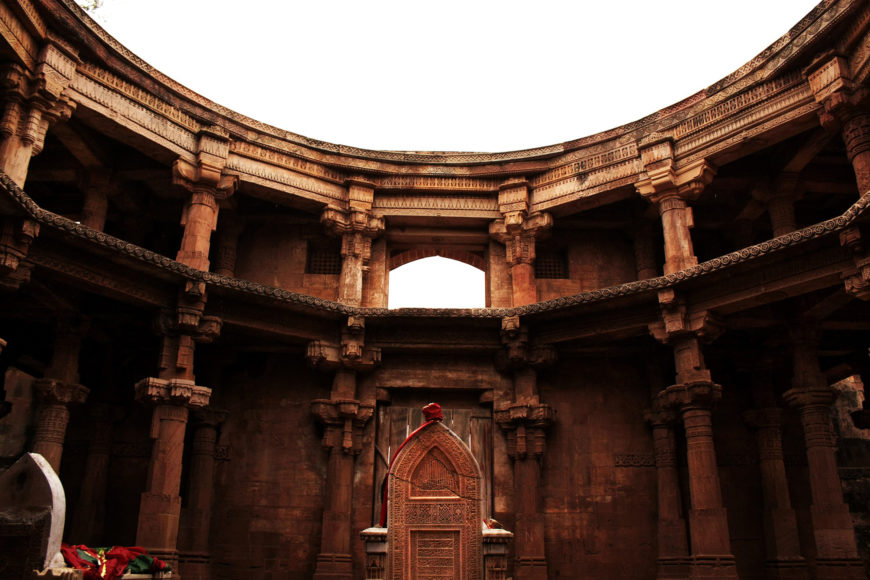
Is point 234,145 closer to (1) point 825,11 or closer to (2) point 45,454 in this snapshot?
(2) point 45,454

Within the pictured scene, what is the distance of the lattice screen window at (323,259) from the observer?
16.5 m

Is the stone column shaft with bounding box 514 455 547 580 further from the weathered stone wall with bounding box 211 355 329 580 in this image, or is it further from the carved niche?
the carved niche

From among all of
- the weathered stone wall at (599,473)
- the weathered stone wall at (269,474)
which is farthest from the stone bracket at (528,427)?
the weathered stone wall at (269,474)

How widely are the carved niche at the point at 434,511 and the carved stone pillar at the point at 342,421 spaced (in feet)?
17.0

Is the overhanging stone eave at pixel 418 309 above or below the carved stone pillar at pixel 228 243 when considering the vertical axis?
below

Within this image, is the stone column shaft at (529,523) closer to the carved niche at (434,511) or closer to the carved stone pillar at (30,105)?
the carved niche at (434,511)

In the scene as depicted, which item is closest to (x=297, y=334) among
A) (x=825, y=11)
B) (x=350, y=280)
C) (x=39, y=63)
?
(x=350, y=280)

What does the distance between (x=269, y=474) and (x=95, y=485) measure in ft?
10.5

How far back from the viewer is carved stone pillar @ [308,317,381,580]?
13.9m

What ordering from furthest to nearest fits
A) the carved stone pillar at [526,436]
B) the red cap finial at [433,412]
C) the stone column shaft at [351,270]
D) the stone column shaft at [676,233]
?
1. the stone column shaft at [351,270]
2. the carved stone pillar at [526,436]
3. the stone column shaft at [676,233]
4. the red cap finial at [433,412]

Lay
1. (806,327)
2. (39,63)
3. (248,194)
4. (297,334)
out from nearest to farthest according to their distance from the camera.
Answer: (39,63) → (806,327) → (297,334) → (248,194)

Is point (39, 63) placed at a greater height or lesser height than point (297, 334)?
greater

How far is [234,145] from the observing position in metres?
14.6

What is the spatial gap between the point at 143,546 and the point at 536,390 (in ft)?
24.5
